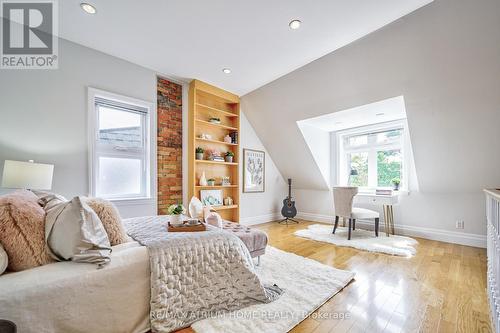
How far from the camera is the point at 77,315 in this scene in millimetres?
1135

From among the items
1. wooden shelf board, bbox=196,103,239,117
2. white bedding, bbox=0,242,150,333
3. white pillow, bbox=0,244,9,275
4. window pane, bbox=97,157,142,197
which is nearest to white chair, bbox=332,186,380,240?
wooden shelf board, bbox=196,103,239,117

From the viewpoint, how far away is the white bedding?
993 millimetres

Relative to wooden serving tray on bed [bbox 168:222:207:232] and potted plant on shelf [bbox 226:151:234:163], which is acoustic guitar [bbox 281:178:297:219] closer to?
potted plant on shelf [bbox 226:151:234:163]

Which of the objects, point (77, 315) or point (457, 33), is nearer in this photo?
point (77, 315)

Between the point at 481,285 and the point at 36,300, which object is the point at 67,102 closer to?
the point at 36,300

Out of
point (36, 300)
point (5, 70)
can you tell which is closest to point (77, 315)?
point (36, 300)

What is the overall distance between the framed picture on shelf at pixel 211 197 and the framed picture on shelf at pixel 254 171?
67cm

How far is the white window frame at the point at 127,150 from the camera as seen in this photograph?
8.82ft

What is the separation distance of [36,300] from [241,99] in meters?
3.99

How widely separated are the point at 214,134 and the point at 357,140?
3.07 meters

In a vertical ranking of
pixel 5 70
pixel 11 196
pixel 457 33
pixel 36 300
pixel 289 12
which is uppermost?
pixel 289 12

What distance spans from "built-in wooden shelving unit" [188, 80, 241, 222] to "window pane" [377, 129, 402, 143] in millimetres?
2811

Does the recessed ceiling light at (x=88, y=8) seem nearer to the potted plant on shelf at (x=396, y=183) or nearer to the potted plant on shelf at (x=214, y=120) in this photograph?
the potted plant on shelf at (x=214, y=120)

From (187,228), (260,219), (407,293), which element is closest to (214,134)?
(260,219)
